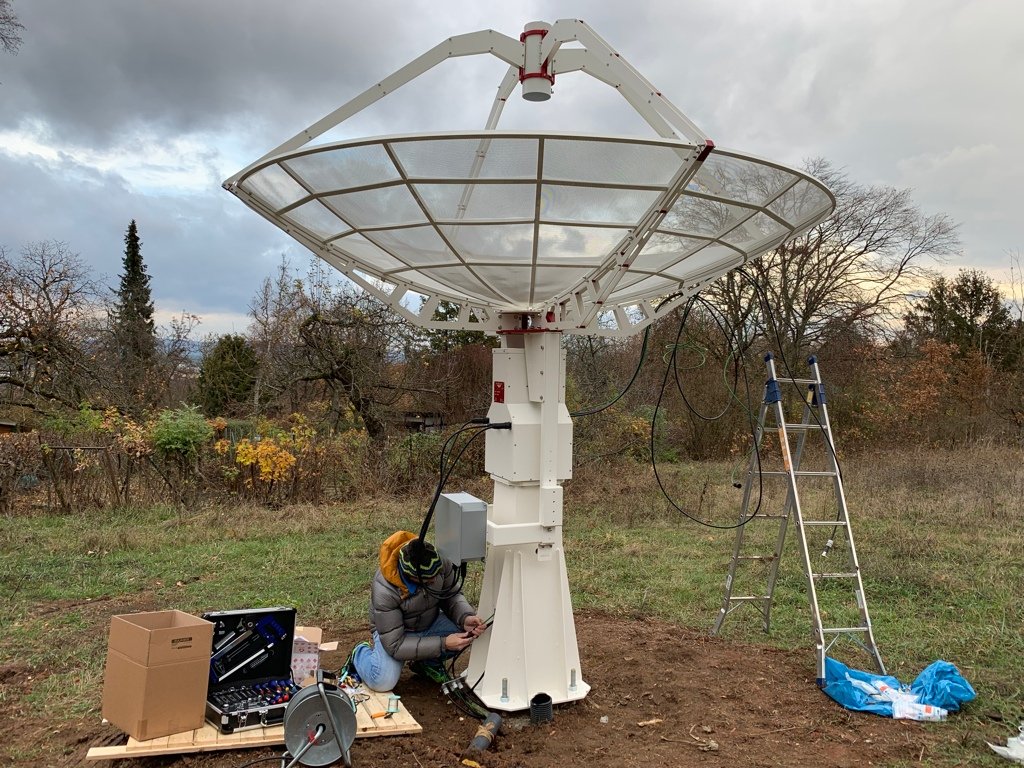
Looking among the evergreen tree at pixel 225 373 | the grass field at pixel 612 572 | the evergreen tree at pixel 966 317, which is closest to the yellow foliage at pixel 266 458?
the grass field at pixel 612 572

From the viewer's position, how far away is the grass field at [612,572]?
16.7 feet

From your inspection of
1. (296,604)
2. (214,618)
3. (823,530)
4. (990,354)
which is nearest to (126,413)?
(296,604)

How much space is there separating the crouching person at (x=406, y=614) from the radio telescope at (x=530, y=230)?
24 cm

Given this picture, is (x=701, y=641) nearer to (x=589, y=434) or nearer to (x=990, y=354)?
(x=589, y=434)

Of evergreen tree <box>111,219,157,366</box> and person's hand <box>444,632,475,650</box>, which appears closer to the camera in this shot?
person's hand <box>444,632,475,650</box>

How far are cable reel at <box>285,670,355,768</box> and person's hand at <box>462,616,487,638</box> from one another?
3.04 ft

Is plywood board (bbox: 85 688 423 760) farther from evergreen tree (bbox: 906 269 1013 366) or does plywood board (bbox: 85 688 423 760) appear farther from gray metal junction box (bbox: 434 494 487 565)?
evergreen tree (bbox: 906 269 1013 366)

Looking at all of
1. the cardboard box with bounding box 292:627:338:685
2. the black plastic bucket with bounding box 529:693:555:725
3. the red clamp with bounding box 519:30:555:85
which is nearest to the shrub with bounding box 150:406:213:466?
the cardboard box with bounding box 292:627:338:685

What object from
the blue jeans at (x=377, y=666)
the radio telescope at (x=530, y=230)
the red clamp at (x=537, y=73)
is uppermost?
the red clamp at (x=537, y=73)

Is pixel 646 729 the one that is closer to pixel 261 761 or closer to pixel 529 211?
pixel 261 761

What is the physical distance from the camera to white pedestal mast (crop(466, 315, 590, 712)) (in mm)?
4219

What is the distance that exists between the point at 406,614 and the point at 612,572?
3.56m

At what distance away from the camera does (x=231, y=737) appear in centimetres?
364

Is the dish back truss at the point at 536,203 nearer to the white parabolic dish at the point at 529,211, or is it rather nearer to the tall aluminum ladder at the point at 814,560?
the white parabolic dish at the point at 529,211
